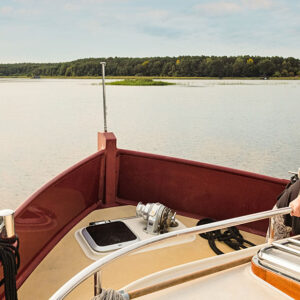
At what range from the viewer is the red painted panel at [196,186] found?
8.74 feet

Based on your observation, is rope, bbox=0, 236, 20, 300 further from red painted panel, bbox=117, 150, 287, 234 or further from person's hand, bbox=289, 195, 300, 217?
red painted panel, bbox=117, 150, 287, 234

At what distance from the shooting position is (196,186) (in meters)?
2.87

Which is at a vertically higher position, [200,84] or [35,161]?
[200,84]

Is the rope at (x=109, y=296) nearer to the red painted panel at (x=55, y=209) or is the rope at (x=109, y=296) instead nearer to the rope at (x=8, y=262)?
the rope at (x=8, y=262)

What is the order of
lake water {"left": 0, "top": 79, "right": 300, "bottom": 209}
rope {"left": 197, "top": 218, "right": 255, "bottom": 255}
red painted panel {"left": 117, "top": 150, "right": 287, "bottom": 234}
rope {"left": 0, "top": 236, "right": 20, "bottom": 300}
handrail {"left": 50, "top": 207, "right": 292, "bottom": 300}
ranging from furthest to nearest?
lake water {"left": 0, "top": 79, "right": 300, "bottom": 209}, red painted panel {"left": 117, "top": 150, "right": 287, "bottom": 234}, rope {"left": 197, "top": 218, "right": 255, "bottom": 255}, rope {"left": 0, "top": 236, "right": 20, "bottom": 300}, handrail {"left": 50, "top": 207, "right": 292, "bottom": 300}

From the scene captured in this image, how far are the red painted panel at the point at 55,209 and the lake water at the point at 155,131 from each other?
13606 mm

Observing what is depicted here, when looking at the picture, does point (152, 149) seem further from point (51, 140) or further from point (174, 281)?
point (174, 281)

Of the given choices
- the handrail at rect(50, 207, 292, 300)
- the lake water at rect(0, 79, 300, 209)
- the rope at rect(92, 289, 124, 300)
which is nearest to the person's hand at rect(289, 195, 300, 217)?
the handrail at rect(50, 207, 292, 300)

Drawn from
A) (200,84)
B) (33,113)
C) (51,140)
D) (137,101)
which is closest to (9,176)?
(51,140)

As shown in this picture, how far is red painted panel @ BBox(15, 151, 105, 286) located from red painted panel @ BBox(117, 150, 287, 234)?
0.93ft

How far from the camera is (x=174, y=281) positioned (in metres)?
1.13

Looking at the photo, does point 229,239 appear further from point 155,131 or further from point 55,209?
point 155,131

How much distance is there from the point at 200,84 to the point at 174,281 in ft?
217

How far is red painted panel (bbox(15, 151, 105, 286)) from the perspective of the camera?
1993mm
